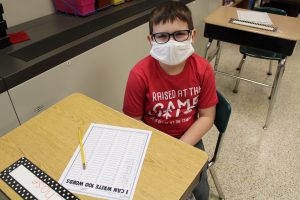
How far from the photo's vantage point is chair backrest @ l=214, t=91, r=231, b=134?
3.62ft

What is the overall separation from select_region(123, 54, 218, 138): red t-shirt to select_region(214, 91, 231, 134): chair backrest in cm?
3

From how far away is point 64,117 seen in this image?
3.14 feet

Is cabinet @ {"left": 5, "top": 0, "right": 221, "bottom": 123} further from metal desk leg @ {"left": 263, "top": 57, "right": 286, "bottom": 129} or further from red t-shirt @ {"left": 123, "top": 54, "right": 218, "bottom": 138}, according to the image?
metal desk leg @ {"left": 263, "top": 57, "right": 286, "bottom": 129}

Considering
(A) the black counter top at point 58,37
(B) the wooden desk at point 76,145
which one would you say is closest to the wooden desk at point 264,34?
(A) the black counter top at point 58,37

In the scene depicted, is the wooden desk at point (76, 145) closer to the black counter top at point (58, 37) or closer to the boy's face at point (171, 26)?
the black counter top at point (58, 37)

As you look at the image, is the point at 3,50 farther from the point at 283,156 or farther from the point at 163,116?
the point at 283,156

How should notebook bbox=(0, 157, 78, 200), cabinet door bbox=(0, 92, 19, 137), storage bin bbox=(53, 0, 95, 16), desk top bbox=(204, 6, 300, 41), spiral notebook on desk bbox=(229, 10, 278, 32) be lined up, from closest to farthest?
1. notebook bbox=(0, 157, 78, 200)
2. cabinet door bbox=(0, 92, 19, 137)
3. storage bin bbox=(53, 0, 95, 16)
4. desk top bbox=(204, 6, 300, 41)
5. spiral notebook on desk bbox=(229, 10, 278, 32)

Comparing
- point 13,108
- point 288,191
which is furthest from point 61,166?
point 288,191

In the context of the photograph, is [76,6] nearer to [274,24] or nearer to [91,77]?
[91,77]

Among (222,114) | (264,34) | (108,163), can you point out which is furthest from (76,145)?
(264,34)

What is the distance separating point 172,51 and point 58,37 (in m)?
0.64

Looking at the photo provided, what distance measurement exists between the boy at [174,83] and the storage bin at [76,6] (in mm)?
585

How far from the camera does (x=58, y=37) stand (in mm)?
1332

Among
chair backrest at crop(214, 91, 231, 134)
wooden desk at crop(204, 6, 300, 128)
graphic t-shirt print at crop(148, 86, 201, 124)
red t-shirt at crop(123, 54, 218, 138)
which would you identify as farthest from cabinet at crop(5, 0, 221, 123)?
chair backrest at crop(214, 91, 231, 134)
